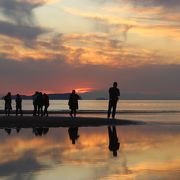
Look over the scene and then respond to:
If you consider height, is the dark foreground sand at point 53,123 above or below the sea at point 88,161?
above

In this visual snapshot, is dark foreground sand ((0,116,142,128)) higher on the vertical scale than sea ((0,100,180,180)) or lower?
higher

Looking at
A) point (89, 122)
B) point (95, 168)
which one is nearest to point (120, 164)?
point (95, 168)

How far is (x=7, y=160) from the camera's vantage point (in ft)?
40.3

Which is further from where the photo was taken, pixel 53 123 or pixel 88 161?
pixel 53 123

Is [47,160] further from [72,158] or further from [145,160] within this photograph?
[145,160]

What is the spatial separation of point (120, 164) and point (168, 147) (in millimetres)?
4224

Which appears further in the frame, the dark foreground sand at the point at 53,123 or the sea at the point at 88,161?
the dark foreground sand at the point at 53,123

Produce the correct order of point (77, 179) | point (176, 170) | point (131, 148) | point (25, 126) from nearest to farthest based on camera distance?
point (77, 179) → point (176, 170) → point (131, 148) → point (25, 126)

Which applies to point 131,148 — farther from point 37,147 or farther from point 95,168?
point 95,168

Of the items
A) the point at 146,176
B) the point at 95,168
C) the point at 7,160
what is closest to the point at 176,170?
the point at 146,176

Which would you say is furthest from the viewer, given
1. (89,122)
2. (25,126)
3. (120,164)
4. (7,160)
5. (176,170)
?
(89,122)

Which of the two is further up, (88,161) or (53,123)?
(53,123)

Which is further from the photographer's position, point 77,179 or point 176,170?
point 176,170

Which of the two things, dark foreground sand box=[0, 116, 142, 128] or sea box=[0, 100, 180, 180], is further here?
dark foreground sand box=[0, 116, 142, 128]
